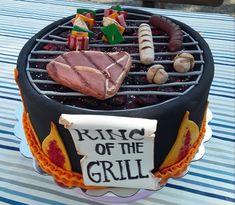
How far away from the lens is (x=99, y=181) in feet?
3.67

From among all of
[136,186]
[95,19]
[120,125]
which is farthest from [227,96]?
[120,125]

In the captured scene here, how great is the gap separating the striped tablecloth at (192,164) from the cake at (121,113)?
15 cm

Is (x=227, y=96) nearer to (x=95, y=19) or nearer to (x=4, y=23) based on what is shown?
(x=95, y=19)

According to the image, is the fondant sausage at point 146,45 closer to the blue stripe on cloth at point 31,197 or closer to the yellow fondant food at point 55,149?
the yellow fondant food at point 55,149

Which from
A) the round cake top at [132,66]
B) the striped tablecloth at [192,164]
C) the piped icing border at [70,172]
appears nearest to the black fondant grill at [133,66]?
the round cake top at [132,66]

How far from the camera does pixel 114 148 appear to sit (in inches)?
40.8

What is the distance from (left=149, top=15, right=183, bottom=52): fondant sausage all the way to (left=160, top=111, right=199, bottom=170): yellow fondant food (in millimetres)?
279

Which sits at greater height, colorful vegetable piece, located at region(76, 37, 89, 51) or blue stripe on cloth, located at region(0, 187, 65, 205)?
colorful vegetable piece, located at region(76, 37, 89, 51)

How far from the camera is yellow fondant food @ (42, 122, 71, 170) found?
1115 millimetres

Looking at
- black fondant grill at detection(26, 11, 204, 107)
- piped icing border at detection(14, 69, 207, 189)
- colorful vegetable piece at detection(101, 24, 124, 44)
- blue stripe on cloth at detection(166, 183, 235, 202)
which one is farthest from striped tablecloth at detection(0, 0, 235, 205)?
colorful vegetable piece at detection(101, 24, 124, 44)

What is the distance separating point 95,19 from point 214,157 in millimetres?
711

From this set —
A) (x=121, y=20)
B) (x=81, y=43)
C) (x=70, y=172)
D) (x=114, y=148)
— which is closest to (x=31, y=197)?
(x=70, y=172)

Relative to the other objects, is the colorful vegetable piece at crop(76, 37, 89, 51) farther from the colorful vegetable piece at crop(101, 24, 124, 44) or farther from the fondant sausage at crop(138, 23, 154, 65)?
the fondant sausage at crop(138, 23, 154, 65)

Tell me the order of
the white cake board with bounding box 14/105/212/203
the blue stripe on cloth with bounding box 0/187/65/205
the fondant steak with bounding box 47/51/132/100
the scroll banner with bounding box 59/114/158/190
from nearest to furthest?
1. the scroll banner with bounding box 59/114/158/190
2. the fondant steak with bounding box 47/51/132/100
3. the white cake board with bounding box 14/105/212/203
4. the blue stripe on cloth with bounding box 0/187/65/205
